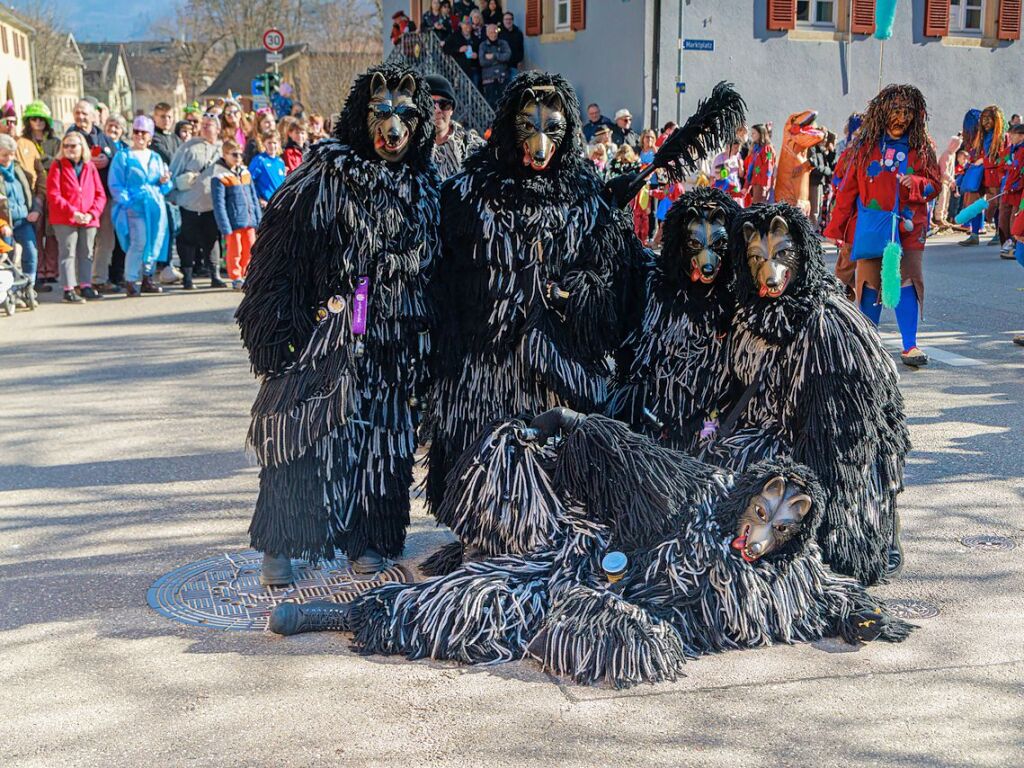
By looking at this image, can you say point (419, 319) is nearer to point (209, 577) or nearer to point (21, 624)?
point (209, 577)

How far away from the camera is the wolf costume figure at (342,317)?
4.20 meters

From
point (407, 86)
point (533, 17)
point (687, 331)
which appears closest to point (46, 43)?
point (533, 17)

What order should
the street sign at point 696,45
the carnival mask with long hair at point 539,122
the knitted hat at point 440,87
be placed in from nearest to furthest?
the carnival mask with long hair at point 539,122 → the knitted hat at point 440,87 → the street sign at point 696,45

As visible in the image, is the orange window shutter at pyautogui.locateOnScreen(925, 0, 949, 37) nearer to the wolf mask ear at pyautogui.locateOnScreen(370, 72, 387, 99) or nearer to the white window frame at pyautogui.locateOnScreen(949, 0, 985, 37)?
the white window frame at pyautogui.locateOnScreen(949, 0, 985, 37)

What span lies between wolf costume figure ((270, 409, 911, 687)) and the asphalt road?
8 cm

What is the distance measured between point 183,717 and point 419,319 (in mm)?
1643

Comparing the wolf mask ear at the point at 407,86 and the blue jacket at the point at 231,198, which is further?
the blue jacket at the point at 231,198

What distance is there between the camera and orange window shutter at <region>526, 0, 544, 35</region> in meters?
22.5

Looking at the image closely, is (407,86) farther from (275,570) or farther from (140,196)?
(140,196)

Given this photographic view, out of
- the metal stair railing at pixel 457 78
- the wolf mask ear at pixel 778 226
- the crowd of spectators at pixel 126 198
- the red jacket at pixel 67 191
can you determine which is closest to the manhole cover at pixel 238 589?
the wolf mask ear at pixel 778 226

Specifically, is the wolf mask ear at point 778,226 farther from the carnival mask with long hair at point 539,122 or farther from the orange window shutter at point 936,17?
the orange window shutter at point 936,17

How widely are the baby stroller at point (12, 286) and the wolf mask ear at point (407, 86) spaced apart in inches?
293

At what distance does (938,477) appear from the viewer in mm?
5812

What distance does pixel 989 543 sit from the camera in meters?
4.84
